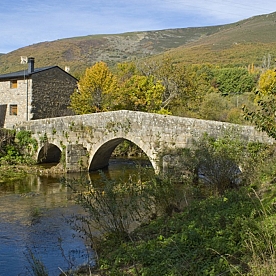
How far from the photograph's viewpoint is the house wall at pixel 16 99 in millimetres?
21984

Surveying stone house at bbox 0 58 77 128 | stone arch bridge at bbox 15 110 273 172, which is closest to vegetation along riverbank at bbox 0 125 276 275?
stone arch bridge at bbox 15 110 273 172

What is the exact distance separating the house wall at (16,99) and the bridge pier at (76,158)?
625 cm

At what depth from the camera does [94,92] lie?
23.7 meters

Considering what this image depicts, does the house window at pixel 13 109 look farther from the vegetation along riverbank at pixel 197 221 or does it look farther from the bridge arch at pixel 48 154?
the vegetation along riverbank at pixel 197 221

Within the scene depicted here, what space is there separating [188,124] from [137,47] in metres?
105

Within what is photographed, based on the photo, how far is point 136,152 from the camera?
2245 cm

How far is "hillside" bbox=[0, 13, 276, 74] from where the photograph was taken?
7062cm

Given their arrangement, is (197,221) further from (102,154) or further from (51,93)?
(51,93)

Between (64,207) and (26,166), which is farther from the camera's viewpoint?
(26,166)

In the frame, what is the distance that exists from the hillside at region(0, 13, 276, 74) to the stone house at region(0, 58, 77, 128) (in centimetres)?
2137

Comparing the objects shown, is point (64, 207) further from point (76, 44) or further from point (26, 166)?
point (76, 44)

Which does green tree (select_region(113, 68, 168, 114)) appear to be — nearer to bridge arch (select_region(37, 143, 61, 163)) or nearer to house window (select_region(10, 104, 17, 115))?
bridge arch (select_region(37, 143, 61, 163))

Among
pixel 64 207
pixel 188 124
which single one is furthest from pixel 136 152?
pixel 64 207

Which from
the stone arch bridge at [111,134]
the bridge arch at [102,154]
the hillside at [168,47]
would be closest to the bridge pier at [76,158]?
the stone arch bridge at [111,134]
